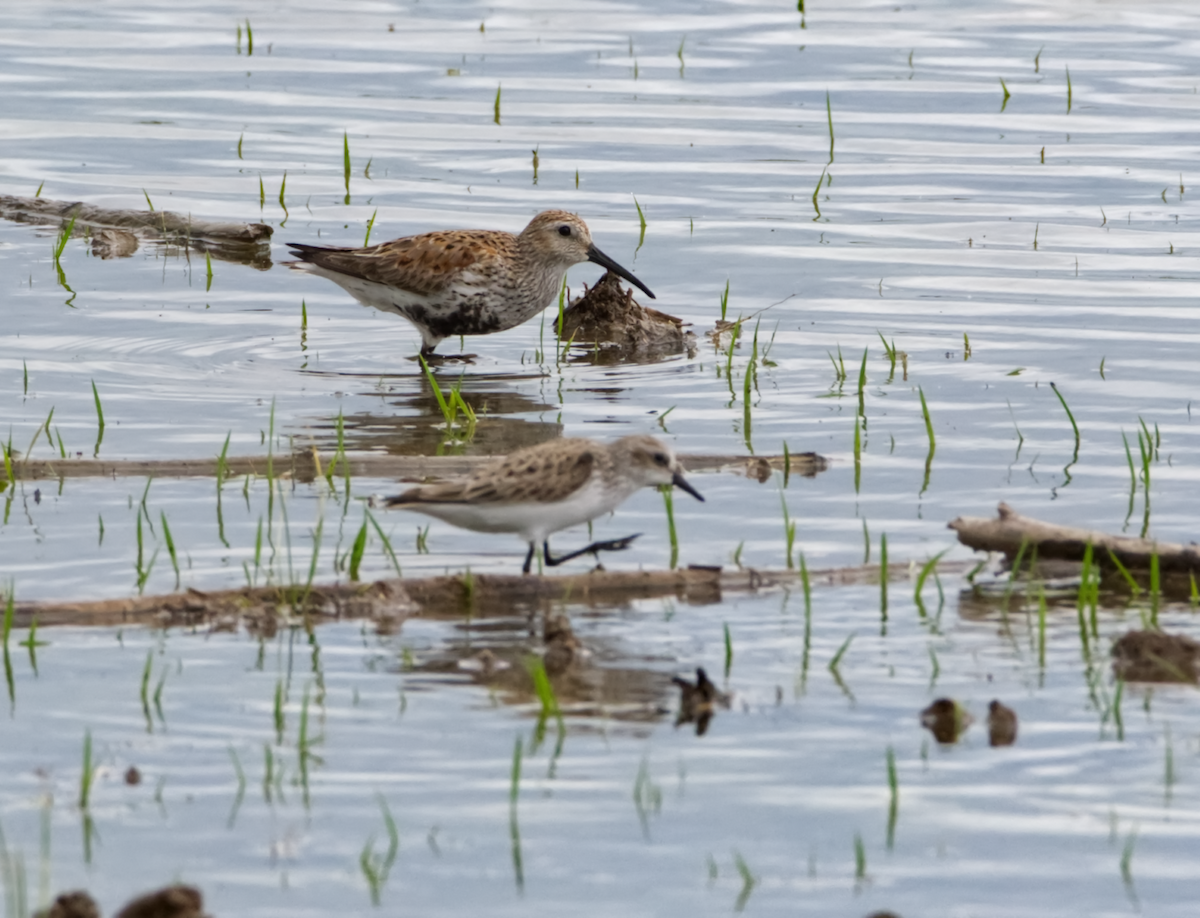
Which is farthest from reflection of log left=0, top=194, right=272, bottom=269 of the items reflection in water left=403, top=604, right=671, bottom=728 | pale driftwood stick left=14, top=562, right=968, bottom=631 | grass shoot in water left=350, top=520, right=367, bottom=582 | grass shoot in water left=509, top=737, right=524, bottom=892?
grass shoot in water left=509, top=737, right=524, bottom=892

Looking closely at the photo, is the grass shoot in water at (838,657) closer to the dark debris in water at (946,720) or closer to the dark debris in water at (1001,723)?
the dark debris in water at (946,720)

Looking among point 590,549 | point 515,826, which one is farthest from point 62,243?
point 515,826

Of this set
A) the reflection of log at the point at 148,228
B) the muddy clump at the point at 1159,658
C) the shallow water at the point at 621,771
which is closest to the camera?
the shallow water at the point at 621,771

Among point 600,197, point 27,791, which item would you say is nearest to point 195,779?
point 27,791

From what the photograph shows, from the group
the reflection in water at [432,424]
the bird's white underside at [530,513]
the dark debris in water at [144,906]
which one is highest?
the reflection in water at [432,424]

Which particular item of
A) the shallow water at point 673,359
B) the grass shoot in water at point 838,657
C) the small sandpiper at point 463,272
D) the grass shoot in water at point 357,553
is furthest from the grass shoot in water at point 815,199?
the grass shoot in water at point 838,657

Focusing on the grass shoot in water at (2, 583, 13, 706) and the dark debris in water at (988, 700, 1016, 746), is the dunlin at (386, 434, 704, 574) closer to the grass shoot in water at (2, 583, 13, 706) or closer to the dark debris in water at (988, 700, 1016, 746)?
the grass shoot in water at (2, 583, 13, 706)

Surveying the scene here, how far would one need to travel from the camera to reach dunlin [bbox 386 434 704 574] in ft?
26.2

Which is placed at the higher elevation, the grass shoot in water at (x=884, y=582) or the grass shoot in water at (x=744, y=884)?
the grass shoot in water at (x=884, y=582)

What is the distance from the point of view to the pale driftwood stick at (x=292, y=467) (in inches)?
385

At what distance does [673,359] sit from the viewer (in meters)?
13.9

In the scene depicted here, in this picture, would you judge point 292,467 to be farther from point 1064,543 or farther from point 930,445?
point 1064,543

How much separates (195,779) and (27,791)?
1.61 feet

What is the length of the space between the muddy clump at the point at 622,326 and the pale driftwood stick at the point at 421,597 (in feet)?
19.9
